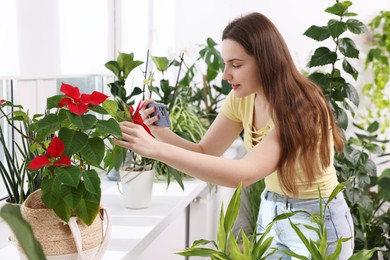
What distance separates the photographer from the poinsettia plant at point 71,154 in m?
1.03

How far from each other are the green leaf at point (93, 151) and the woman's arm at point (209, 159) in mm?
177

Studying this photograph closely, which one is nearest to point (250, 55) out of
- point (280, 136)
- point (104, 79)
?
point (280, 136)

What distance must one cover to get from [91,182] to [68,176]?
0.06 metres

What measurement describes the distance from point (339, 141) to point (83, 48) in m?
1.19

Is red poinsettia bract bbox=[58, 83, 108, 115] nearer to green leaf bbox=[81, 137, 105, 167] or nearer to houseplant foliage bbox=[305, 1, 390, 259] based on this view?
green leaf bbox=[81, 137, 105, 167]

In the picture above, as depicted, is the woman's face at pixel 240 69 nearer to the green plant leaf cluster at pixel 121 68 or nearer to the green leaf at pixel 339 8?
the green plant leaf cluster at pixel 121 68

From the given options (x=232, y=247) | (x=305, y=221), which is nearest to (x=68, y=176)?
(x=232, y=247)

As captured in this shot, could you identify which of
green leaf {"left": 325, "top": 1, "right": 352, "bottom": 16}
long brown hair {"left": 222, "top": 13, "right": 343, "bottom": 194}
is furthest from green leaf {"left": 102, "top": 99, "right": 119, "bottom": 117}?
green leaf {"left": 325, "top": 1, "right": 352, "bottom": 16}

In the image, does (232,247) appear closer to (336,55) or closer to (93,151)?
(93,151)

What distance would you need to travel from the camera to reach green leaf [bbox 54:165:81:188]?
1.03 meters

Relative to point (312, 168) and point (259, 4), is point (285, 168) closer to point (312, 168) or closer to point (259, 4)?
point (312, 168)

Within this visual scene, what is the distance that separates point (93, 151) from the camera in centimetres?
109

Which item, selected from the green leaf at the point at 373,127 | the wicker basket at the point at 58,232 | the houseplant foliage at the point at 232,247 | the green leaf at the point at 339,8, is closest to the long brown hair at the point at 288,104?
the houseplant foliage at the point at 232,247

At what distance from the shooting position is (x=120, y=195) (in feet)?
6.82
